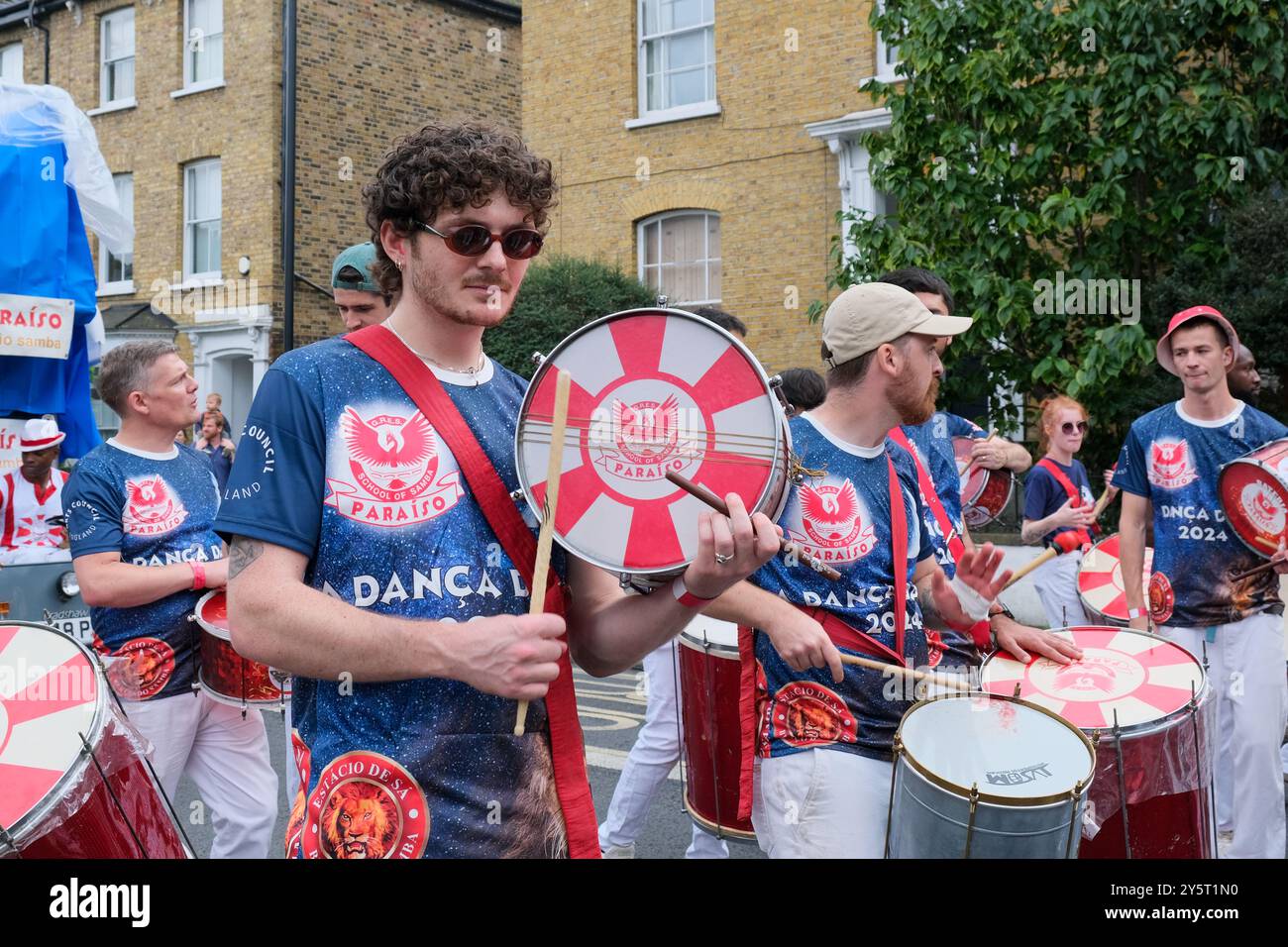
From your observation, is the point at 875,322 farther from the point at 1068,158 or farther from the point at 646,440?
the point at 1068,158

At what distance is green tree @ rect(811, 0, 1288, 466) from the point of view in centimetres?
1152

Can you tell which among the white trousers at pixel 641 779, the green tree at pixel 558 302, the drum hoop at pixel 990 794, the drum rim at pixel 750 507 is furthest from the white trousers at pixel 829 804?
the green tree at pixel 558 302

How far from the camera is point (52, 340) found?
5.66 metres

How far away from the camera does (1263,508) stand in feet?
17.3

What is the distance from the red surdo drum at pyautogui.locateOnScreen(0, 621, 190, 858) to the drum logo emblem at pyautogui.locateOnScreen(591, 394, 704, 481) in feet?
4.94

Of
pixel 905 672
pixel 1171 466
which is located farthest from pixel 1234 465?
pixel 905 672

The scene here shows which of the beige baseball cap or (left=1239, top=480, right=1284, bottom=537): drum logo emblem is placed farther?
(left=1239, top=480, right=1284, bottom=537): drum logo emblem

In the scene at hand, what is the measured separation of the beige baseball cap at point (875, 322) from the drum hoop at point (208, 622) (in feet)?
7.34

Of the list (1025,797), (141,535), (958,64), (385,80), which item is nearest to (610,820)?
(141,535)

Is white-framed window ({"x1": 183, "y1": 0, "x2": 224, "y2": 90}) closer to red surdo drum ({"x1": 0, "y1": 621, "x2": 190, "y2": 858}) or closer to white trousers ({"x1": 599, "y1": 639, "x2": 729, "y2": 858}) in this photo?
white trousers ({"x1": 599, "y1": 639, "x2": 729, "y2": 858})

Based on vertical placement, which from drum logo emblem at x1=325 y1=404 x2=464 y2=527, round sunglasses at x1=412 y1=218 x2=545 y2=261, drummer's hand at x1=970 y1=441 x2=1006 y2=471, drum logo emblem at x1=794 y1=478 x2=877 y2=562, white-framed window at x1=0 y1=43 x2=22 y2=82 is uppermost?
white-framed window at x1=0 y1=43 x2=22 y2=82

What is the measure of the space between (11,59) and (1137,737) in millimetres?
28111

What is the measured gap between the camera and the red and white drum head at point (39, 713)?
2.72 meters

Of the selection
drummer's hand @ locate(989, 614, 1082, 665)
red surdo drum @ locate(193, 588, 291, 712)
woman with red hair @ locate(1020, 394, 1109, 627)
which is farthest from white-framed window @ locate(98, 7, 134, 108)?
drummer's hand @ locate(989, 614, 1082, 665)
